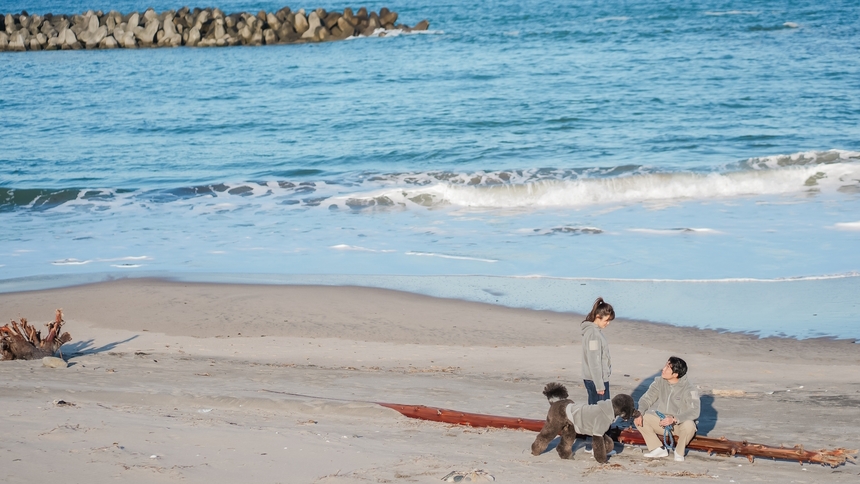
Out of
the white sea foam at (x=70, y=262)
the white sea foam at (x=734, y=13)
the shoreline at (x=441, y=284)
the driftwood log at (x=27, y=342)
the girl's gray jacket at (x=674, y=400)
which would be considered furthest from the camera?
the white sea foam at (x=734, y=13)

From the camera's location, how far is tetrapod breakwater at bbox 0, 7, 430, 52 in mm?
43438

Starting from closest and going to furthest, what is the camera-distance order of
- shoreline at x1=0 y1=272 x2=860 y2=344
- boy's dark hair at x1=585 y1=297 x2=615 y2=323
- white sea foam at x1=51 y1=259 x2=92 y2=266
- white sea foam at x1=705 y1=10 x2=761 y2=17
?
boy's dark hair at x1=585 y1=297 x2=615 y2=323, shoreline at x1=0 y1=272 x2=860 y2=344, white sea foam at x1=51 y1=259 x2=92 y2=266, white sea foam at x1=705 y1=10 x2=761 y2=17

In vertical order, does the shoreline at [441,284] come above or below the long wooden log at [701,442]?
below

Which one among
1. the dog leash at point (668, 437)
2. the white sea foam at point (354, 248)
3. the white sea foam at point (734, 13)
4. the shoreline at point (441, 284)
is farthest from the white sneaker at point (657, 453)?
the white sea foam at point (734, 13)

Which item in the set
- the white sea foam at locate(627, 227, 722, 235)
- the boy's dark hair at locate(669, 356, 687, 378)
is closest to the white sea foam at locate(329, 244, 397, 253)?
the white sea foam at locate(627, 227, 722, 235)

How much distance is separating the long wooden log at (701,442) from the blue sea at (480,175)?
3456mm

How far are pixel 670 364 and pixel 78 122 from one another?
22.5 meters

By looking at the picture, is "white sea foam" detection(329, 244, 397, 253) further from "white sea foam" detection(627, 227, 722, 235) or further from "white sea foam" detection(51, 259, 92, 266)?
"white sea foam" detection(627, 227, 722, 235)

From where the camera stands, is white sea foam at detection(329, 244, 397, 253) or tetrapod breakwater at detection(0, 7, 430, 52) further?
tetrapod breakwater at detection(0, 7, 430, 52)

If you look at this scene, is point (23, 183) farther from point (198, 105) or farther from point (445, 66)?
point (445, 66)

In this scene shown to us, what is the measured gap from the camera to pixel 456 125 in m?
21.5

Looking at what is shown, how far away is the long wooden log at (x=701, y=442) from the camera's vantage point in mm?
4883

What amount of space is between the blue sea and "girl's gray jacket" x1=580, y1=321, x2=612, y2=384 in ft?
11.2

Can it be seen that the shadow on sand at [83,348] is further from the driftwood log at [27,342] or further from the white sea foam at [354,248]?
the white sea foam at [354,248]
